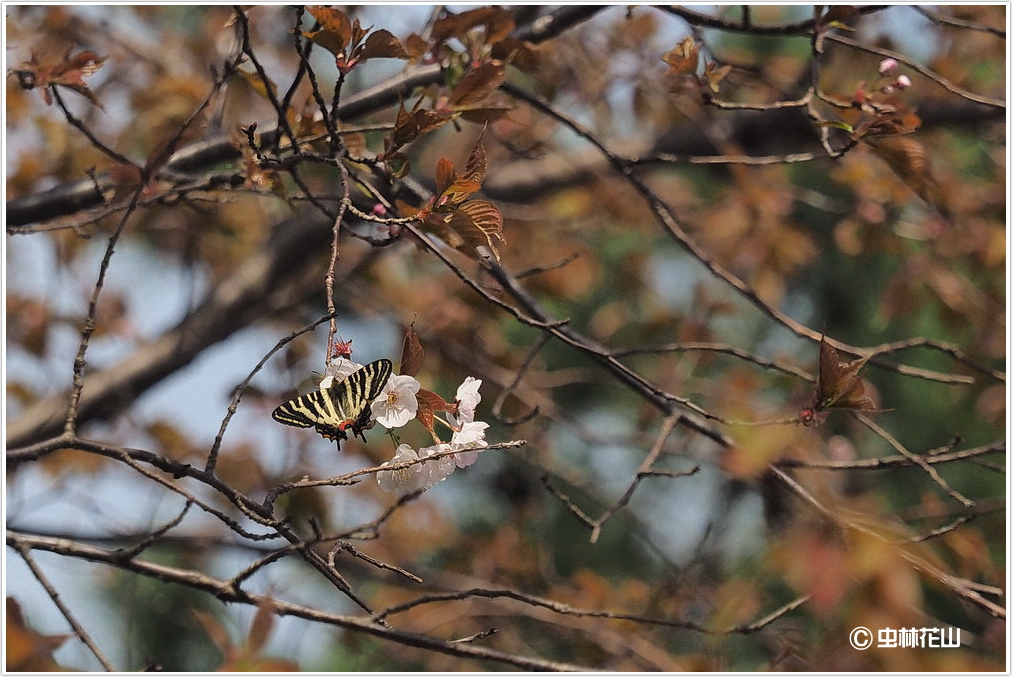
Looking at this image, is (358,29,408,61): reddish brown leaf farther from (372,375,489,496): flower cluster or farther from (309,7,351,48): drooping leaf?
(372,375,489,496): flower cluster

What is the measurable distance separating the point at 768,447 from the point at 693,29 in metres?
0.58

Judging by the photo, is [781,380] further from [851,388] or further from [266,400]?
[266,400]

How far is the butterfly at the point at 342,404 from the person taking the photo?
1.86 feet

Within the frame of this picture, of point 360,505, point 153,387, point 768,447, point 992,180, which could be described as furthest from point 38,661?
point 992,180

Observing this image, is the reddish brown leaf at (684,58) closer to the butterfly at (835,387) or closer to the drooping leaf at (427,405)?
the butterfly at (835,387)

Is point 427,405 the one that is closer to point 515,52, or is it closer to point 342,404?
point 342,404

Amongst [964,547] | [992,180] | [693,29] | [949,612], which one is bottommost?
[949,612]

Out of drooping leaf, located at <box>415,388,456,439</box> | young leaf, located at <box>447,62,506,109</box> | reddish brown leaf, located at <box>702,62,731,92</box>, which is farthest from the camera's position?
reddish brown leaf, located at <box>702,62,731,92</box>

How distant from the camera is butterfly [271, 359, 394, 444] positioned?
57 cm

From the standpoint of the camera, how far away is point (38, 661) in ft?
2.24

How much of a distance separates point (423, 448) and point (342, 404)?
136mm

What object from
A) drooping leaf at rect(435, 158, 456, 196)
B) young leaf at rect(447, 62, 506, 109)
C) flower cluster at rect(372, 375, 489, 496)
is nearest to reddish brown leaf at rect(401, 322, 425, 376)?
flower cluster at rect(372, 375, 489, 496)

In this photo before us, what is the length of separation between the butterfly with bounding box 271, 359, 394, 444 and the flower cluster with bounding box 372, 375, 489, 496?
0.12ft

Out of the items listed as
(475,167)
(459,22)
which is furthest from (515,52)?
(475,167)
